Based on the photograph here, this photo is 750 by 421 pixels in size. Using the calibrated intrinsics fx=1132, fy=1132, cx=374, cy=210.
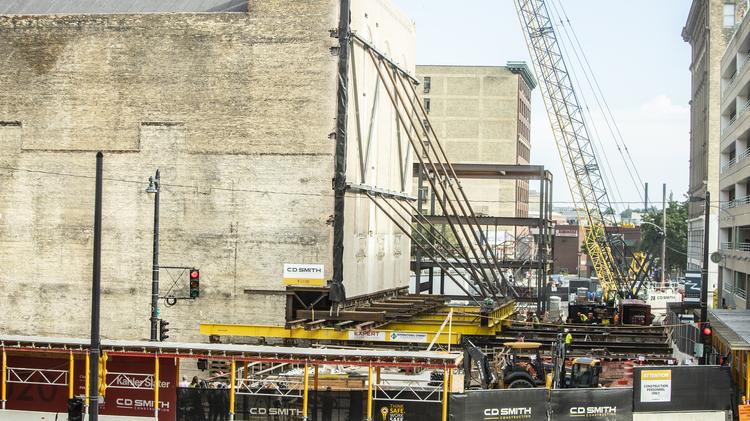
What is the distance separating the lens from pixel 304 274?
46688 mm

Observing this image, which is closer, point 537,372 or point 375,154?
point 537,372

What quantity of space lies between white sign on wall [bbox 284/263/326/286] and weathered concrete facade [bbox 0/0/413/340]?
0.35 metres

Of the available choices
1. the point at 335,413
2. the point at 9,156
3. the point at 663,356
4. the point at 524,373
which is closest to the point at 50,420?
the point at 335,413

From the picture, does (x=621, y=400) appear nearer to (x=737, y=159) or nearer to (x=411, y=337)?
(x=411, y=337)

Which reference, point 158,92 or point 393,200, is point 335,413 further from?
point 393,200

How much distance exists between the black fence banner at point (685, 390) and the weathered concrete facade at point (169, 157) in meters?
20.1

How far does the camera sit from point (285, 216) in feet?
155

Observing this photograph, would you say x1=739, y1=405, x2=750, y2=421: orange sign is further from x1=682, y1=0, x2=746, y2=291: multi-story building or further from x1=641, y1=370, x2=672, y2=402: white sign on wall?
x1=682, y1=0, x2=746, y2=291: multi-story building

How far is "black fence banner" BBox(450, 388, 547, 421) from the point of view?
2688 cm

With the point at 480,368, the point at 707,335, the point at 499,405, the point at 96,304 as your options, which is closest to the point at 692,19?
the point at 707,335

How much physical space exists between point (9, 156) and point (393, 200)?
61.5 ft

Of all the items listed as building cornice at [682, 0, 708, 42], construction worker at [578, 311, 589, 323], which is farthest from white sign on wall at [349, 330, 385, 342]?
building cornice at [682, 0, 708, 42]

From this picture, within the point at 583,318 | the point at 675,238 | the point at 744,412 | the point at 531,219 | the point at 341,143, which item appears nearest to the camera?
the point at 744,412

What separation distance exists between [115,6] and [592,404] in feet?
111
